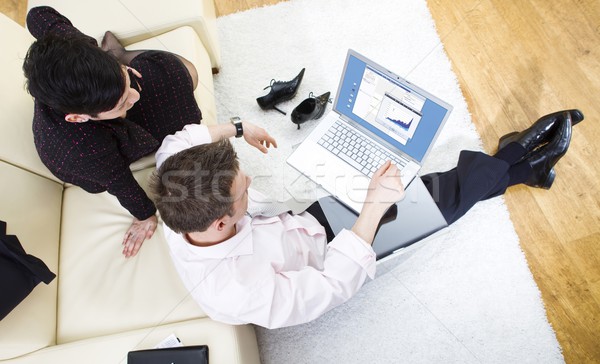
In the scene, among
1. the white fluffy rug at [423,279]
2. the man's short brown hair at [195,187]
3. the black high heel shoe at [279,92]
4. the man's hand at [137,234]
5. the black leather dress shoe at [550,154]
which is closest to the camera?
the man's short brown hair at [195,187]

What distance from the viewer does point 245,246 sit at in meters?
1.16

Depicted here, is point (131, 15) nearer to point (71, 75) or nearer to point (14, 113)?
point (14, 113)

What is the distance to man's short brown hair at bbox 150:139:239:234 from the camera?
102 cm

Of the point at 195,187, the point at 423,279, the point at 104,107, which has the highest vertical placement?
the point at 104,107

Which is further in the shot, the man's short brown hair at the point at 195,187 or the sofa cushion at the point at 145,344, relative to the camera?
the sofa cushion at the point at 145,344

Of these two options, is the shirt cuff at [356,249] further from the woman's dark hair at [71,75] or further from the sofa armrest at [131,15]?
the sofa armrest at [131,15]

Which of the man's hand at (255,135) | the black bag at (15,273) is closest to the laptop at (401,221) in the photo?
the man's hand at (255,135)

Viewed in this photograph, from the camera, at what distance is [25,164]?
1.51 metres

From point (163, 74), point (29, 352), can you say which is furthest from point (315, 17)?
point (29, 352)

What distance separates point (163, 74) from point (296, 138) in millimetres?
764

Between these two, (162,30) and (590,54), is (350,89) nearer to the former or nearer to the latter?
(162,30)

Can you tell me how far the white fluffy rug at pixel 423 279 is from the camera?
1700mm

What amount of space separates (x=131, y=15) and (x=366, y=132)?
4.21ft

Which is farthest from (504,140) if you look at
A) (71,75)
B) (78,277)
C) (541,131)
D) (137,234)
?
(78,277)
